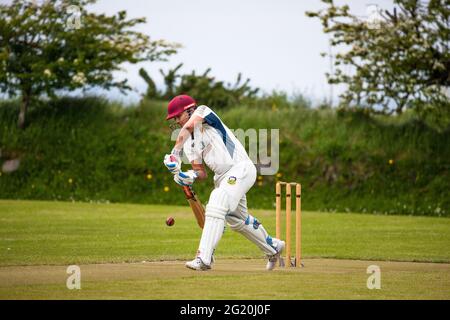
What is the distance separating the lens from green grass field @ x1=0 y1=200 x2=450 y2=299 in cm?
971

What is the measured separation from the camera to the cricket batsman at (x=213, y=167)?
11.0 metres

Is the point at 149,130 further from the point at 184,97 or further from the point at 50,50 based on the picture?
the point at 184,97

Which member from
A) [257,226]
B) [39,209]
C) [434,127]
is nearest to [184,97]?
[257,226]

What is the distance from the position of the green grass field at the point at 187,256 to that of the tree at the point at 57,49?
516cm

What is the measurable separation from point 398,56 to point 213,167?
671 inches

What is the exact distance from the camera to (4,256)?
45.3 ft

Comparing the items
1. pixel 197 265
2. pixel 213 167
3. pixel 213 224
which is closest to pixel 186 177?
pixel 213 167

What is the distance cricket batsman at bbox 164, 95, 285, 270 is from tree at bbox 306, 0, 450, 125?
1617 centimetres

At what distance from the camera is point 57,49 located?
2967 centimetres

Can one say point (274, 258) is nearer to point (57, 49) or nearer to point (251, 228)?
point (251, 228)

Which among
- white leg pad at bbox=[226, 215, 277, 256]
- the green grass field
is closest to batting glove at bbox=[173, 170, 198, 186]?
white leg pad at bbox=[226, 215, 277, 256]

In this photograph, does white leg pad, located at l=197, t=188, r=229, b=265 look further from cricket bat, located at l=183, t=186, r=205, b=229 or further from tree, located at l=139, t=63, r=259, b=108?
tree, located at l=139, t=63, r=259, b=108
